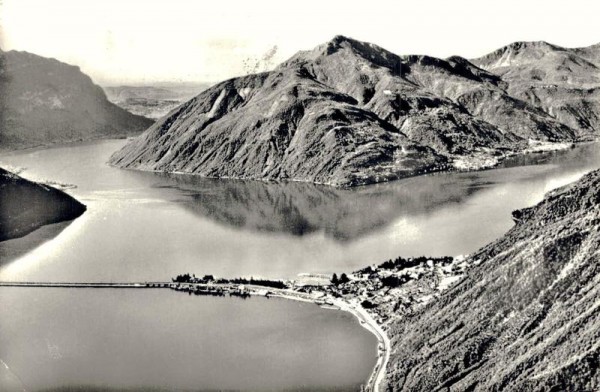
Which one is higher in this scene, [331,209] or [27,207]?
[27,207]

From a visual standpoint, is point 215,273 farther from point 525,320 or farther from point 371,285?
point 525,320

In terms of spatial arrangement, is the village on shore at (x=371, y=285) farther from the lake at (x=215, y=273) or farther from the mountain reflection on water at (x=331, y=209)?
the mountain reflection on water at (x=331, y=209)

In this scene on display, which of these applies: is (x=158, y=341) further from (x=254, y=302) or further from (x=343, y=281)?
(x=343, y=281)

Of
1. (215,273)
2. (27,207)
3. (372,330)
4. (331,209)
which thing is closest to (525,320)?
(372,330)

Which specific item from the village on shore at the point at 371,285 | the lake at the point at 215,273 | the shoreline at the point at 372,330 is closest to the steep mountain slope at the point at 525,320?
the shoreline at the point at 372,330

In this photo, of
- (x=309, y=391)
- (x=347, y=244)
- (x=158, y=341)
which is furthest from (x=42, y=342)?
(x=347, y=244)

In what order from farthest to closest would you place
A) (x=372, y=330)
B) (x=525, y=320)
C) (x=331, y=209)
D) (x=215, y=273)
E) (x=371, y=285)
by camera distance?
1. (x=331, y=209)
2. (x=215, y=273)
3. (x=371, y=285)
4. (x=372, y=330)
5. (x=525, y=320)

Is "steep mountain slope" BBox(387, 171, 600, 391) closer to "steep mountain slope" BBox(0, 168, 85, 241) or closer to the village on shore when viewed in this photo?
the village on shore
